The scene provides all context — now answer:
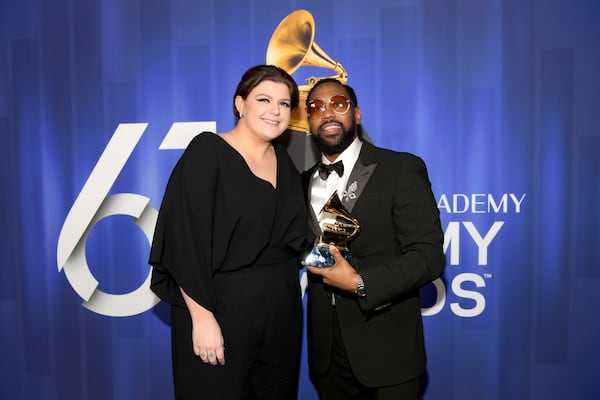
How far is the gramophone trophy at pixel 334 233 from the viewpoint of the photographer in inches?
67.2

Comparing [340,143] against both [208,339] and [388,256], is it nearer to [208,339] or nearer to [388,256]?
[388,256]

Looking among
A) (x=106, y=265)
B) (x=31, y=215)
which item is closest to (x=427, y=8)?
(x=106, y=265)

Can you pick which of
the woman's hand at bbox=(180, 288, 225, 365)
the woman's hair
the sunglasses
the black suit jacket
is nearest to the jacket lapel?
the black suit jacket

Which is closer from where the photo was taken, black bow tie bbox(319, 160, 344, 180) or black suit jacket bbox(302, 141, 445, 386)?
black suit jacket bbox(302, 141, 445, 386)

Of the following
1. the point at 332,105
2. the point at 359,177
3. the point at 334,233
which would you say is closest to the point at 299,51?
the point at 332,105

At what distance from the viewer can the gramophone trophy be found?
171 centimetres

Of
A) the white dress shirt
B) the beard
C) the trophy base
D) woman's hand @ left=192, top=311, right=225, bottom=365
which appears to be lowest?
woman's hand @ left=192, top=311, right=225, bottom=365

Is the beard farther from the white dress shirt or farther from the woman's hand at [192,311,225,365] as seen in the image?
the woman's hand at [192,311,225,365]

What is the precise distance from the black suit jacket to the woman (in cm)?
22

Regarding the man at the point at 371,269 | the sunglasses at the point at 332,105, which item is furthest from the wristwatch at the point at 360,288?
the sunglasses at the point at 332,105

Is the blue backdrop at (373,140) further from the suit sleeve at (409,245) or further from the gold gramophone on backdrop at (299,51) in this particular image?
the suit sleeve at (409,245)

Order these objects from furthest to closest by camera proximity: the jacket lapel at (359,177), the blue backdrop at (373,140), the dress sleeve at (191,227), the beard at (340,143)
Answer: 1. the blue backdrop at (373,140)
2. the beard at (340,143)
3. the jacket lapel at (359,177)
4. the dress sleeve at (191,227)

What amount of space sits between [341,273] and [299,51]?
1.59 metres

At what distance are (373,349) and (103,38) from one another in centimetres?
254
